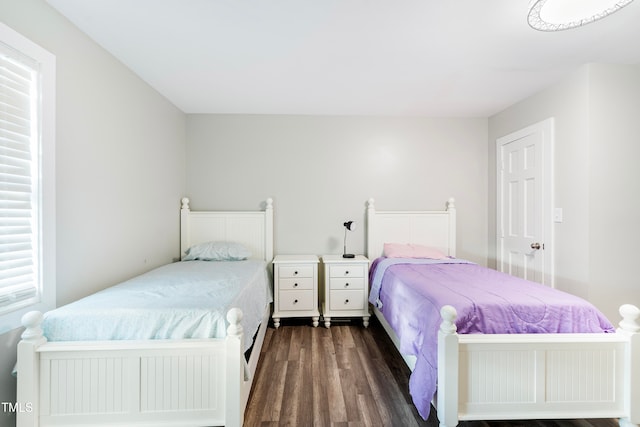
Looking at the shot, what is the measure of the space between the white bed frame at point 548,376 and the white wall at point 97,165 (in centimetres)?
208

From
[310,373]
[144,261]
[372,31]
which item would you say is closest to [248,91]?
[372,31]

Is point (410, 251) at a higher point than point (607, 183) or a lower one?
lower

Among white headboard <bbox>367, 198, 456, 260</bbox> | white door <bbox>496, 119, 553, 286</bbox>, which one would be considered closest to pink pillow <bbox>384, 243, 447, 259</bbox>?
white headboard <bbox>367, 198, 456, 260</bbox>

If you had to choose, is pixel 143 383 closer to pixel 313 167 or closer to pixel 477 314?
pixel 477 314

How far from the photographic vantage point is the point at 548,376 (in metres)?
1.41

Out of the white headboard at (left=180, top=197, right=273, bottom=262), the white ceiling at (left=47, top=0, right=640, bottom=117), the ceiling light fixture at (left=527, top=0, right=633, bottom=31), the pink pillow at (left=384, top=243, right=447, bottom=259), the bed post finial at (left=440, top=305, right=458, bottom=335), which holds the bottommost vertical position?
the bed post finial at (left=440, top=305, right=458, bottom=335)

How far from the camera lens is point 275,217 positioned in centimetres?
326

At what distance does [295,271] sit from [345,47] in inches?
79.3

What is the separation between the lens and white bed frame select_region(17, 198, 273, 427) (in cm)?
128

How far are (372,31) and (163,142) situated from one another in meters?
2.13

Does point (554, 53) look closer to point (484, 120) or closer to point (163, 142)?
point (484, 120)

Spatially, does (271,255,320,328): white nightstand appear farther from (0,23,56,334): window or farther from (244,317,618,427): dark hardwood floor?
(0,23,56,334): window

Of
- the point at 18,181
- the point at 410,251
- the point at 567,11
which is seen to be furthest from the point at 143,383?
the point at 567,11

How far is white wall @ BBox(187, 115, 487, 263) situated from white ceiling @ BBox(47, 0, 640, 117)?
1.54ft
